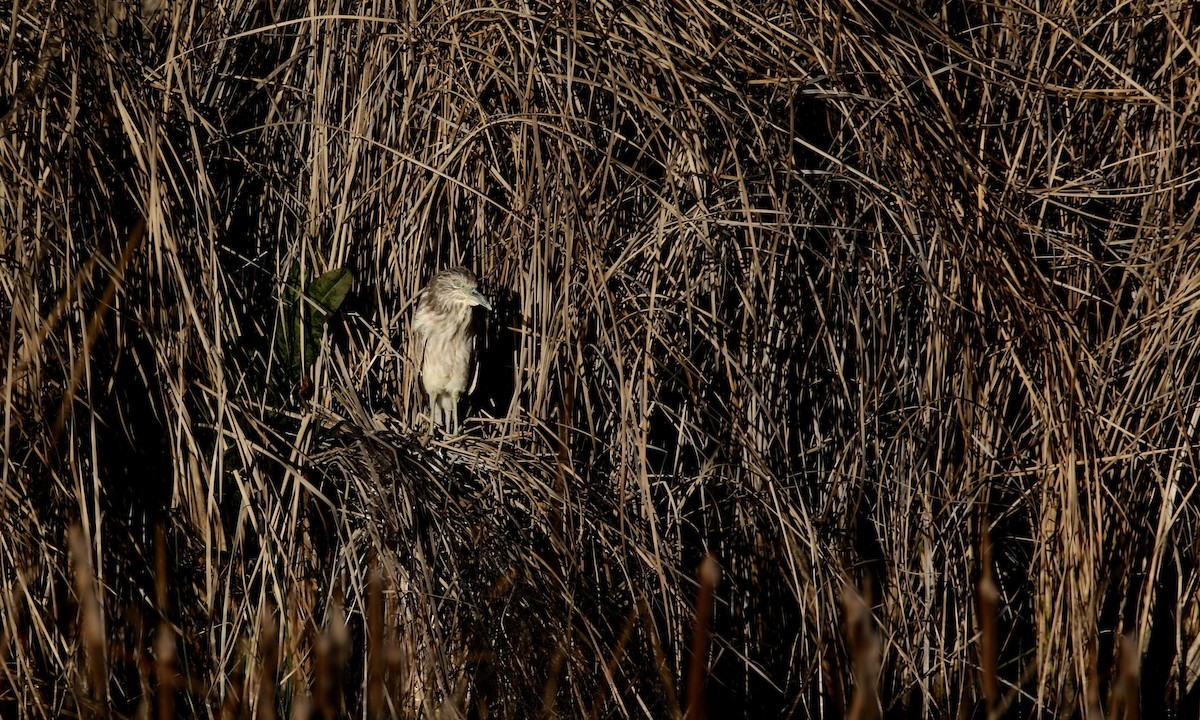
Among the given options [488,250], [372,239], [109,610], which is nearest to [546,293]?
[488,250]

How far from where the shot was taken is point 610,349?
3012 mm

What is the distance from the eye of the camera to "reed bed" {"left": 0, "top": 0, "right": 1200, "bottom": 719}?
2.78 meters

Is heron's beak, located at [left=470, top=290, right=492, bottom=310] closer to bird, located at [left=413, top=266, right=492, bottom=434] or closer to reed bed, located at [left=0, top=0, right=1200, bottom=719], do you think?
bird, located at [left=413, top=266, right=492, bottom=434]

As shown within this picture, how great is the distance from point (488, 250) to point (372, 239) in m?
0.33

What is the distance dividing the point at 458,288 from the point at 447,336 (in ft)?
0.50

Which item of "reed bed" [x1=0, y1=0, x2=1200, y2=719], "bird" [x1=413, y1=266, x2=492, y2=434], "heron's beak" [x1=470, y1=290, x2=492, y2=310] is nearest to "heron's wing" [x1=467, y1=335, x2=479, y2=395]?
"bird" [x1=413, y1=266, x2=492, y2=434]

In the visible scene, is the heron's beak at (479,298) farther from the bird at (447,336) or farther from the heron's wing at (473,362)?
the heron's wing at (473,362)

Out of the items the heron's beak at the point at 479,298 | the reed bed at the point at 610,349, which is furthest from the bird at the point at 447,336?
the reed bed at the point at 610,349

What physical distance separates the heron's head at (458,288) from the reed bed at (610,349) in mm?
167

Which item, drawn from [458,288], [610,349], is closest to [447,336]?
[458,288]

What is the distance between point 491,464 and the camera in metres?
3.05

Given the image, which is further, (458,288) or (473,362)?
(473,362)

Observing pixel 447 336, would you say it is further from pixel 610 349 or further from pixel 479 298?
pixel 610 349

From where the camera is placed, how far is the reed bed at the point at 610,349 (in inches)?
109
